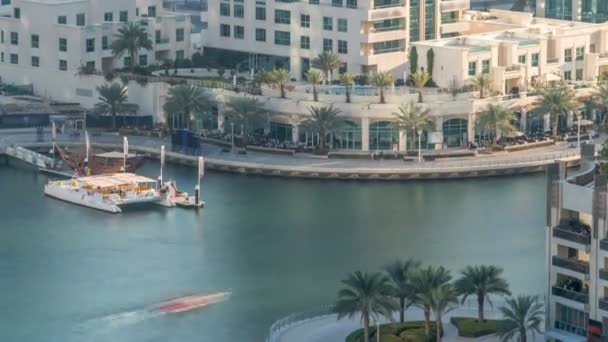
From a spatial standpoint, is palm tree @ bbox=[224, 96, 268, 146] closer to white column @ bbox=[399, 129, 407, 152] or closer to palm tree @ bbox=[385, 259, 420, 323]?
white column @ bbox=[399, 129, 407, 152]

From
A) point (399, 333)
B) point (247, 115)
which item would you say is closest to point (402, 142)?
point (247, 115)

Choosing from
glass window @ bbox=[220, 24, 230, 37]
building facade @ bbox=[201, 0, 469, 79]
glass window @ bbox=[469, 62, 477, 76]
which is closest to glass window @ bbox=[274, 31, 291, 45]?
building facade @ bbox=[201, 0, 469, 79]

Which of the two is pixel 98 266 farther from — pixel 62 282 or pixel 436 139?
pixel 436 139

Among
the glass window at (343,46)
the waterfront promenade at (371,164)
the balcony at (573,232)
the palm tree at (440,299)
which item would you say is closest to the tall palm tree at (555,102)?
the waterfront promenade at (371,164)

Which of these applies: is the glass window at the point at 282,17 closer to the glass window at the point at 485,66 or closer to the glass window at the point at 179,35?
the glass window at the point at 179,35

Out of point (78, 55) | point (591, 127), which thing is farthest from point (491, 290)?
point (78, 55)

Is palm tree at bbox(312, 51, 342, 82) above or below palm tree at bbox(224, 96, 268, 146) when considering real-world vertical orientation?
above
